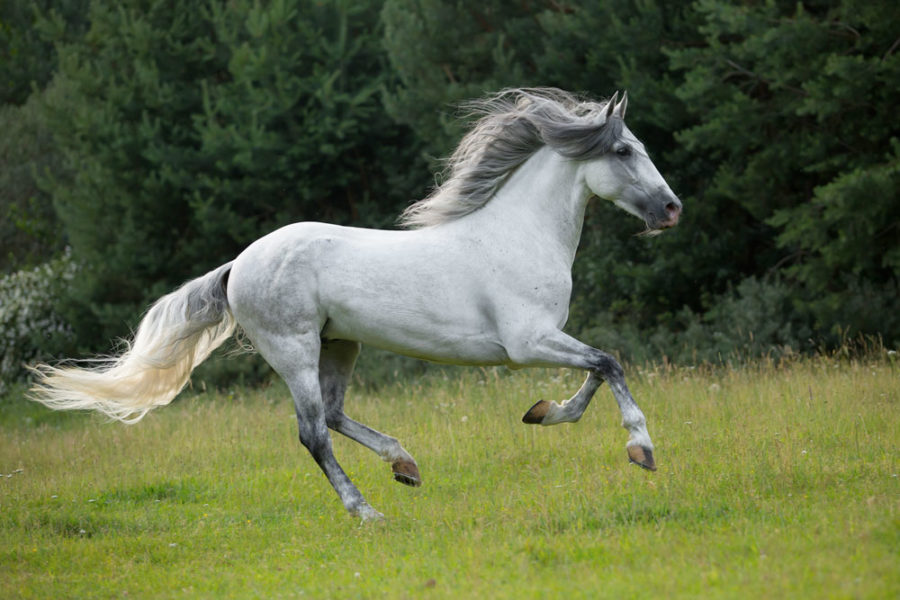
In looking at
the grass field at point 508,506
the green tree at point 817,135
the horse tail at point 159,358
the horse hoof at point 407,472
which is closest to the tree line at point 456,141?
the green tree at point 817,135

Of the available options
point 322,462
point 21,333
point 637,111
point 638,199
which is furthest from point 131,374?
point 21,333

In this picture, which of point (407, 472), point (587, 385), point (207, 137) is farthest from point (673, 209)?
point (207, 137)

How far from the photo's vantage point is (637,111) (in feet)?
52.3

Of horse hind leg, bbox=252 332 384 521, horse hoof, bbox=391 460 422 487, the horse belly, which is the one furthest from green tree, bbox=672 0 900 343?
horse hind leg, bbox=252 332 384 521

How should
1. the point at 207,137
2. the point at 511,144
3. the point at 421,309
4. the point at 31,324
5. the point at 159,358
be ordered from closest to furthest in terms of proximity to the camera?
the point at 421,309
the point at 511,144
the point at 159,358
the point at 207,137
the point at 31,324

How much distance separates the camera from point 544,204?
6.99 metres

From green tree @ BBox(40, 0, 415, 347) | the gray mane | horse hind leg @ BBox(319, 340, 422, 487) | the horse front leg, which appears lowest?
green tree @ BBox(40, 0, 415, 347)

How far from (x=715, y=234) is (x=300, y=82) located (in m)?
8.56

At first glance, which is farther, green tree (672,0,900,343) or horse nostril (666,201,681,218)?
green tree (672,0,900,343)

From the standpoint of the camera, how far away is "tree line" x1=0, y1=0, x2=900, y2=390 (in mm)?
13586

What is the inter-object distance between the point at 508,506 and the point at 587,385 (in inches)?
37.0

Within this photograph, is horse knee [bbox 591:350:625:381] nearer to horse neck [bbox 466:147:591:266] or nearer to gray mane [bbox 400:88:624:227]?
horse neck [bbox 466:147:591:266]

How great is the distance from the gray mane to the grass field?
79.8 inches

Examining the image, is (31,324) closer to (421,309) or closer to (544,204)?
(421,309)
